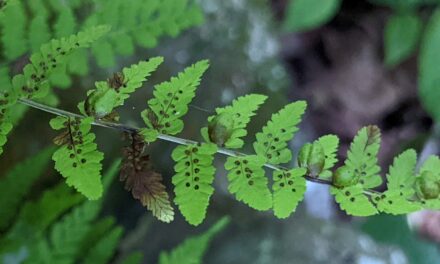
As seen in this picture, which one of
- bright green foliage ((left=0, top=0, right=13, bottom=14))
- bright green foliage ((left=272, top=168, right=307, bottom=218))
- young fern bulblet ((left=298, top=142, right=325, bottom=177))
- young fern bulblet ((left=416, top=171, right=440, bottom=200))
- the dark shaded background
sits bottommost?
the dark shaded background

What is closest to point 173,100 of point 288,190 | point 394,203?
point 288,190

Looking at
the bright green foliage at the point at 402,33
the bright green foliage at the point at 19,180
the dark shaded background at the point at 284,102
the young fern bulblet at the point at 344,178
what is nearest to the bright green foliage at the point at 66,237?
the bright green foliage at the point at 19,180

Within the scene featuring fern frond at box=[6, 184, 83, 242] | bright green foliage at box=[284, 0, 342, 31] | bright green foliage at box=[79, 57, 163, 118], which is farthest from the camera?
bright green foliage at box=[284, 0, 342, 31]

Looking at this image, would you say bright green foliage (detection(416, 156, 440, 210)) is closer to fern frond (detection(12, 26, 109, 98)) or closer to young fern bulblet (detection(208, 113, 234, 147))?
young fern bulblet (detection(208, 113, 234, 147))

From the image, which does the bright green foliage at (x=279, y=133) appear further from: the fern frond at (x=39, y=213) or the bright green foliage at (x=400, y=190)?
the fern frond at (x=39, y=213)

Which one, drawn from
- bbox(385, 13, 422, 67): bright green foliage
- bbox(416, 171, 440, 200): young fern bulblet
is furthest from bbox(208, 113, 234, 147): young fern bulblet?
bbox(385, 13, 422, 67): bright green foliage

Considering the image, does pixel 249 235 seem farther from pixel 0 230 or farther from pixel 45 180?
pixel 0 230
